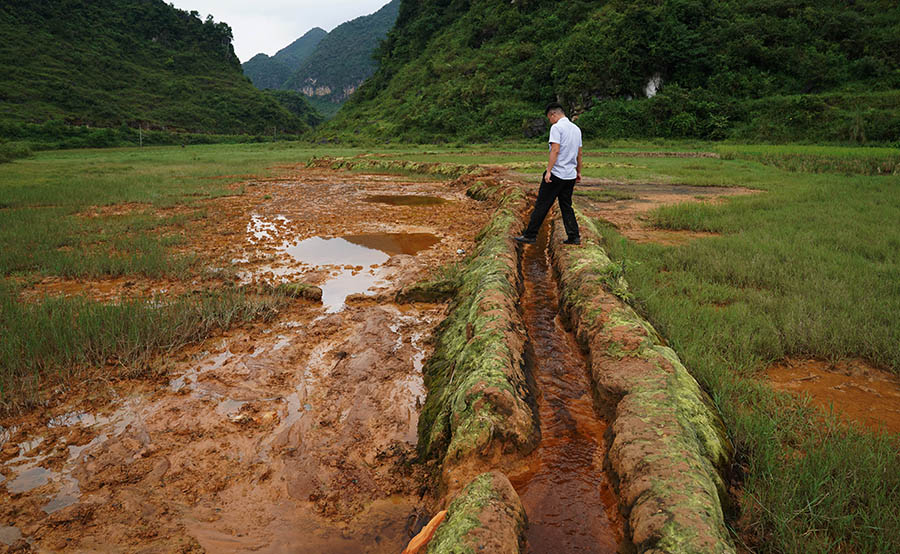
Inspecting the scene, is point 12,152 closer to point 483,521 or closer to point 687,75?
point 483,521

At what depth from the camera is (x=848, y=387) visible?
3.08 meters

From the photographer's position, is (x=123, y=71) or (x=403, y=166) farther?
(x=123, y=71)

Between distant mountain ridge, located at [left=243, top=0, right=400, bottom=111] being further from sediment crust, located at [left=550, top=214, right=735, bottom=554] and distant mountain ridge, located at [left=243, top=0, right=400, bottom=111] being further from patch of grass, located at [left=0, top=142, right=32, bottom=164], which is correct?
sediment crust, located at [left=550, top=214, right=735, bottom=554]

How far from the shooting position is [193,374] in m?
3.64

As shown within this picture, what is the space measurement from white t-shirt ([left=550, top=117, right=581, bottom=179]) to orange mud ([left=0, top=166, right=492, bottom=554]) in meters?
2.43

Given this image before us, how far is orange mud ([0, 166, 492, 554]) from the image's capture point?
216 cm

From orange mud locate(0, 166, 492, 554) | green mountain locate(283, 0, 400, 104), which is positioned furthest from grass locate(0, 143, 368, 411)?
green mountain locate(283, 0, 400, 104)

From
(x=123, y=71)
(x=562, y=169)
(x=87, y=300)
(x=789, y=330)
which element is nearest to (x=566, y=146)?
(x=562, y=169)

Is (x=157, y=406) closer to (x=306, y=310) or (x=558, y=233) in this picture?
(x=306, y=310)

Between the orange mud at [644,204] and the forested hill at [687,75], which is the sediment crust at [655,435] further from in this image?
the forested hill at [687,75]

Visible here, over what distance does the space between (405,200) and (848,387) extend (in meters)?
10.9

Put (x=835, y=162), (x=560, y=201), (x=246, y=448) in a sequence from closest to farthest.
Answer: (x=246, y=448), (x=560, y=201), (x=835, y=162)

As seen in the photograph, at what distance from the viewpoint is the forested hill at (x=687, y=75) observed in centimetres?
2892

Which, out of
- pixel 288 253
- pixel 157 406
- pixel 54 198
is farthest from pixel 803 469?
pixel 54 198
